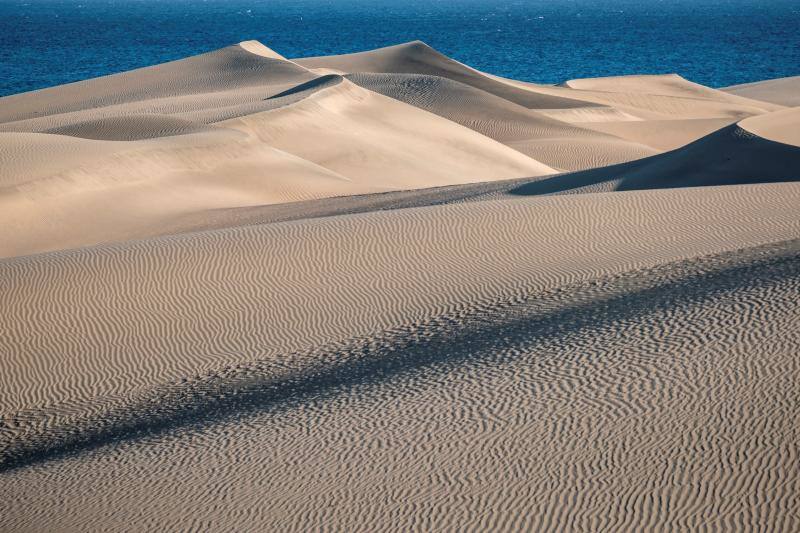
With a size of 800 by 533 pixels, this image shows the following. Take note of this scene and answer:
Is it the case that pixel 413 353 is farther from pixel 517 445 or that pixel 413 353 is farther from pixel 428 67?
pixel 428 67

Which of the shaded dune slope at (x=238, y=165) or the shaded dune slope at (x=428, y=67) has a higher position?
the shaded dune slope at (x=238, y=165)

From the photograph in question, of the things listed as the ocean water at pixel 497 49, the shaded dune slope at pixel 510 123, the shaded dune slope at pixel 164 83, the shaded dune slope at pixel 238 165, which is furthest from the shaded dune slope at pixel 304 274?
the ocean water at pixel 497 49

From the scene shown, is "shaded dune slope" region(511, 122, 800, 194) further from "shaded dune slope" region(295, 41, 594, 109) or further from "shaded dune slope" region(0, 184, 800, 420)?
"shaded dune slope" region(295, 41, 594, 109)

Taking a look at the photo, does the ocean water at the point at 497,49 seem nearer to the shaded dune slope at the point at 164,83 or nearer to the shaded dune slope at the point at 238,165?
the shaded dune slope at the point at 164,83

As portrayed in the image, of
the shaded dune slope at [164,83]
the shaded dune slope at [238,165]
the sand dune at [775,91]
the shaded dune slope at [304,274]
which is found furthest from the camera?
the sand dune at [775,91]

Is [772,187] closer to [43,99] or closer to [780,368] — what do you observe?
[780,368]

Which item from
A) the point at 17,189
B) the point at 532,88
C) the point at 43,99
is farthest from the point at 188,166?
the point at 532,88
